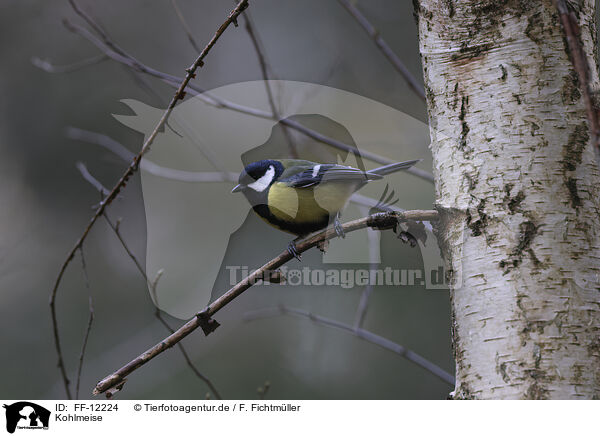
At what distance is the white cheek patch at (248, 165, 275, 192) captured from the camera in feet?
4.67

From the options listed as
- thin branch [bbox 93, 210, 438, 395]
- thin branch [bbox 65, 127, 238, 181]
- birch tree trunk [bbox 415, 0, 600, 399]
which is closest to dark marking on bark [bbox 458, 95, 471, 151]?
birch tree trunk [bbox 415, 0, 600, 399]

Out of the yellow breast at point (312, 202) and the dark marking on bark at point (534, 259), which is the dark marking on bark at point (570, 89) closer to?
the dark marking on bark at point (534, 259)

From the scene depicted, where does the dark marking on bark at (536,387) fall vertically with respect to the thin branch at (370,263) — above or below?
below

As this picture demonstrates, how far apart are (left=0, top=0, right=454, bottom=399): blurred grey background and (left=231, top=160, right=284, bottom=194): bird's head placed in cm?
50

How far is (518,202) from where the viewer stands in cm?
80

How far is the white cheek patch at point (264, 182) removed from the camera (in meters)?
1.42

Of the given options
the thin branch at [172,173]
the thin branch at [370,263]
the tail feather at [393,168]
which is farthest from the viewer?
the thin branch at [172,173]

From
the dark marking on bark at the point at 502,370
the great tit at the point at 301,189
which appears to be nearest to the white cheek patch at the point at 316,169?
the great tit at the point at 301,189

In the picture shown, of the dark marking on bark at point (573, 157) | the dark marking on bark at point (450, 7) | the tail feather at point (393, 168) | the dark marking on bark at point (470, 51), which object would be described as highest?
the dark marking on bark at point (450, 7)

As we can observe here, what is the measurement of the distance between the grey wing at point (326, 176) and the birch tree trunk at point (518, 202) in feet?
1.38

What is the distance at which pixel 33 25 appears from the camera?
2004 millimetres

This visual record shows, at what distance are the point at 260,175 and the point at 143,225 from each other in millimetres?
738
